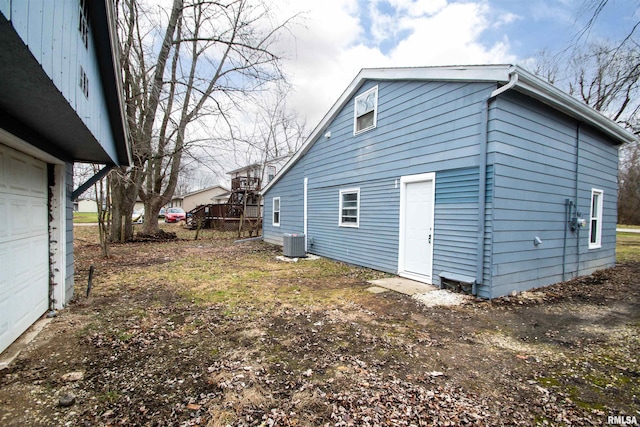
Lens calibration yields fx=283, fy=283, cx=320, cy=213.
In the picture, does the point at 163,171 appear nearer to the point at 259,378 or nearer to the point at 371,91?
the point at 371,91

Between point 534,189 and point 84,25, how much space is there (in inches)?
292

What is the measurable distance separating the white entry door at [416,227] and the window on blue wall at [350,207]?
5.59ft

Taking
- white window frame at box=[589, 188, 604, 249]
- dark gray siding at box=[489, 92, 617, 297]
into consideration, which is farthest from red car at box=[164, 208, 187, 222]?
white window frame at box=[589, 188, 604, 249]

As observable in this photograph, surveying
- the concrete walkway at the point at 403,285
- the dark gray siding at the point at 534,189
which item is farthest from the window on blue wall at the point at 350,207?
the dark gray siding at the point at 534,189

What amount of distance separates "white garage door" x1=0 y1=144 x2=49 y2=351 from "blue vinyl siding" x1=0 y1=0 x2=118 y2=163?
104 centimetres

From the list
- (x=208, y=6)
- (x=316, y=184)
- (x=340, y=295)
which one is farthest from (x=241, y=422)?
(x=208, y=6)

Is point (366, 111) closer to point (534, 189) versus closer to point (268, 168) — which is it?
point (534, 189)

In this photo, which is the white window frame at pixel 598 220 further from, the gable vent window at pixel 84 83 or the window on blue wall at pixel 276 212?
the gable vent window at pixel 84 83

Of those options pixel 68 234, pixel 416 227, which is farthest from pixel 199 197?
pixel 416 227

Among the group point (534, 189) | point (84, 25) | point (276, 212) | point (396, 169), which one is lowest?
point (276, 212)

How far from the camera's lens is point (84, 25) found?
2.98 m

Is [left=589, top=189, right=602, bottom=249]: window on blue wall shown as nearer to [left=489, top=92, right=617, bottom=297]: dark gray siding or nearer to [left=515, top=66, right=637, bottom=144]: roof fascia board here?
[left=489, top=92, right=617, bottom=297]: dark gray siding

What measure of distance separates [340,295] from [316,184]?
212 inches

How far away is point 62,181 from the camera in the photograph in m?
4.54
